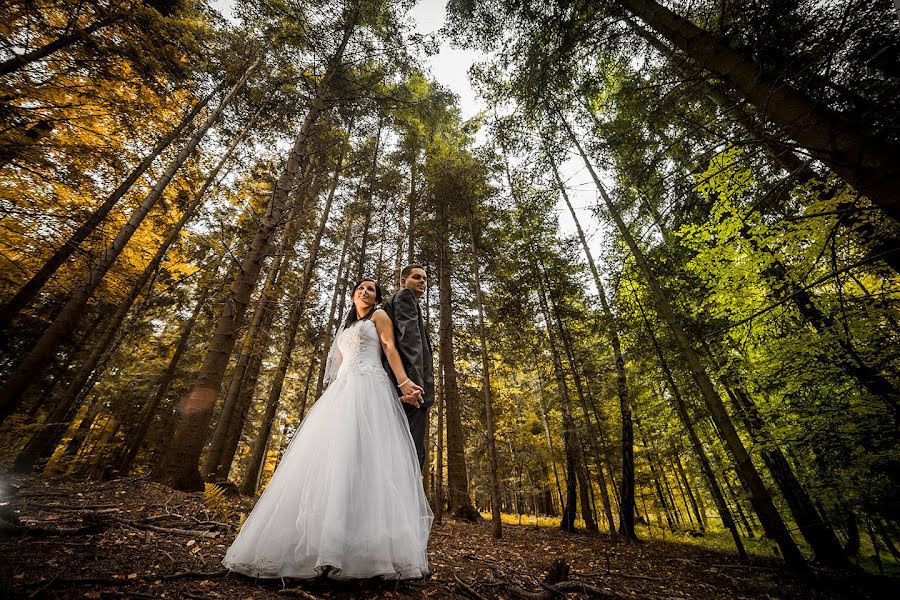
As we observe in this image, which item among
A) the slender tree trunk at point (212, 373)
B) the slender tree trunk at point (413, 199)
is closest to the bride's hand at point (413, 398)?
the slender tree trunk at point (212, 373)

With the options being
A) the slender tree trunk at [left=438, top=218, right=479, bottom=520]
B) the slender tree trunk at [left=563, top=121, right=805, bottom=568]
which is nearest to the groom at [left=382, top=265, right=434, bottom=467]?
the slender tree trunk at [left=563, top=121, right=805, bottom=568]

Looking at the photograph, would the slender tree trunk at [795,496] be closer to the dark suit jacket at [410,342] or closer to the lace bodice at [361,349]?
the dark suit jacket at [410,342]

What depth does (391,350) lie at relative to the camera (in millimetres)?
2639

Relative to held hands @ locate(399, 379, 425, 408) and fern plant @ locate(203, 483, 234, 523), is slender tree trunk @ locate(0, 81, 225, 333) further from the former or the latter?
held hands @ locate(399, 379, 425, 408)

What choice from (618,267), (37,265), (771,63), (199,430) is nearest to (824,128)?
(771,63)

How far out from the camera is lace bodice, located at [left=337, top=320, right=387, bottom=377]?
268 cm

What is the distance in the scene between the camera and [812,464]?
567 cm

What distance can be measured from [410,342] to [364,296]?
0.76 metres

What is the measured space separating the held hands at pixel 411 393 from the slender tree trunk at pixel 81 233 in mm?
4593

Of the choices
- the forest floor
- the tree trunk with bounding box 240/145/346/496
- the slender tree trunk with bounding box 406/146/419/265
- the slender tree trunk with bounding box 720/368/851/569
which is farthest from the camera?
the slender tree trunk with bounding box 406/146/419/265

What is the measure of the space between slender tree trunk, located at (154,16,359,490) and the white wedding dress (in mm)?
4091

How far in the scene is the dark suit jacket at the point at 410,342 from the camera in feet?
8.81

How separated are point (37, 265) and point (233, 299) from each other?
551 cm

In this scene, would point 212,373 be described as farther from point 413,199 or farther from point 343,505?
point 413,199
